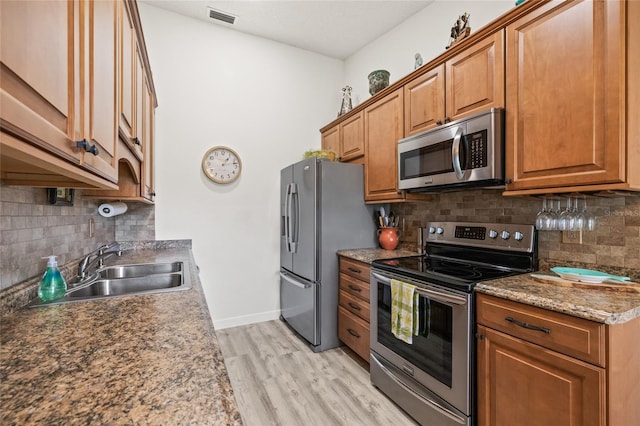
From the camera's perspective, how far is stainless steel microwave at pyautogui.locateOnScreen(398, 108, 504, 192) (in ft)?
5.55

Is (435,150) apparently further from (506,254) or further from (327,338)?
(327,338)

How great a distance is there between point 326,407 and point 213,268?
1.80m

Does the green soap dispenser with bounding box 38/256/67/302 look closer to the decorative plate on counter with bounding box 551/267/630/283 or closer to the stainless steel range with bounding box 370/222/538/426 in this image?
the stainless steel range with bounding box 370/222/538/426

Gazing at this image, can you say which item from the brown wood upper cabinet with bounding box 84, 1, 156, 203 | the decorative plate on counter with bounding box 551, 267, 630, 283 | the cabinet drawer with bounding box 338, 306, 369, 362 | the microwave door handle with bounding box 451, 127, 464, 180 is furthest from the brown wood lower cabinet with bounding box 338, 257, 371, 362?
the brown wood upper cabinet with bounding box 84, 1, 156, 203

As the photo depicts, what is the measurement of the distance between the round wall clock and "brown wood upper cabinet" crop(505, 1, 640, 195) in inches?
98.2

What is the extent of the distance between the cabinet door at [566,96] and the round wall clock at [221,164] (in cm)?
249

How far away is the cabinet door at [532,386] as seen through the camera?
1.10 meters

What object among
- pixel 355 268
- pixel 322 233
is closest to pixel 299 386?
pixel 355 268

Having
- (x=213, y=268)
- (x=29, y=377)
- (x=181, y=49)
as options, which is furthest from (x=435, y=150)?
(x=181, y=49)

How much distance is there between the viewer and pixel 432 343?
5.48 ft

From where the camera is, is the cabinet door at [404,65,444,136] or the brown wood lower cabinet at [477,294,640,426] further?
the cabinet door at [404,65,444,136]

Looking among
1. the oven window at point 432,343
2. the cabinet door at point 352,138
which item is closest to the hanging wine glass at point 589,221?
the oven window at point 432,343

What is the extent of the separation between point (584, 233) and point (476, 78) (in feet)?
3.49

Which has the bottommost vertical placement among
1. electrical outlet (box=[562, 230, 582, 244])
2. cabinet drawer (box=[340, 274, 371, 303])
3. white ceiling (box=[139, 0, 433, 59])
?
cabinet drawer (box=[340, 274, 371, 303])
